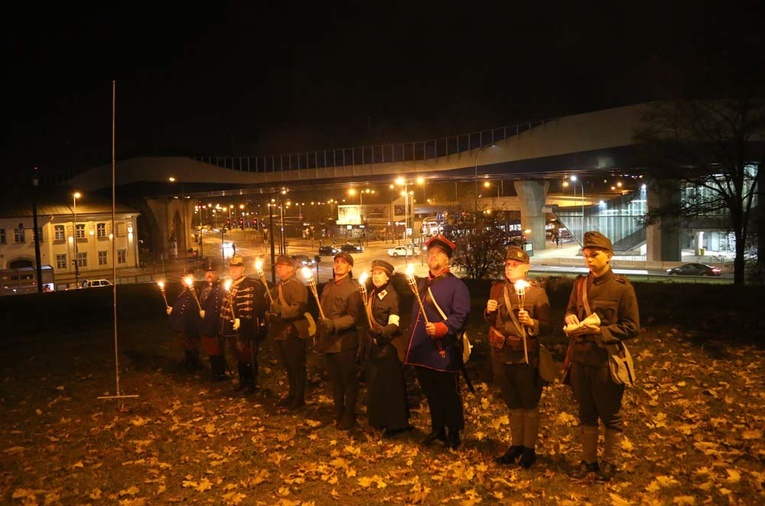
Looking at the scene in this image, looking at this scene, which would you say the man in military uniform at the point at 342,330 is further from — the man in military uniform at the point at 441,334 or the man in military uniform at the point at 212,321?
the man in military uniform at the point at 212,321

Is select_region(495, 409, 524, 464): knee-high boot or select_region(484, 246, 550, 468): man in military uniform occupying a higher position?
select_region(484, 246, 550, 468): man in military uniform

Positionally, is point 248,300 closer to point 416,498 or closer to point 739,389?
point 416,498

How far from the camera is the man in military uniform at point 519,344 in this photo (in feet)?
18.1

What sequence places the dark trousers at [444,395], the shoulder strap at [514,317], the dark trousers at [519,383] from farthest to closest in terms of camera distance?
1. the dark trousers at [444,395]
2. the dark trousers at [519,383]
3. the shoulder strap at [514,317]

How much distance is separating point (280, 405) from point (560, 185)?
262ft

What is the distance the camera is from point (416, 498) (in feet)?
17.4

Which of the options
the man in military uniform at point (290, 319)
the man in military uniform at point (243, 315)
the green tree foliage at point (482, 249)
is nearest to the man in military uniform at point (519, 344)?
the man in military uniform at point (290, 319)

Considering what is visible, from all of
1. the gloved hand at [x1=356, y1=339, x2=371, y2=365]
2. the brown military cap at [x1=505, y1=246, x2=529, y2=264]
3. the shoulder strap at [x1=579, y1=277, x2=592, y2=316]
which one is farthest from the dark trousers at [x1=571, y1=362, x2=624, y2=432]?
the gloved hand at [x1=356, y1=339, x2=371, y2=365]

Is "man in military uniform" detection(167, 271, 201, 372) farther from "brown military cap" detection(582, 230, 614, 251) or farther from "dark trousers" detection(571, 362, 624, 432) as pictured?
"brown military cap" detection(582, 230, 614, 251)

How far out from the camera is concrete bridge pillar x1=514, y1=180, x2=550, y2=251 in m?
66.8

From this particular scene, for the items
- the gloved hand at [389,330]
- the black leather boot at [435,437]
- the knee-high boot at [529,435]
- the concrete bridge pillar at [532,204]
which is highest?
the concrete bridge pillar at [532,204]

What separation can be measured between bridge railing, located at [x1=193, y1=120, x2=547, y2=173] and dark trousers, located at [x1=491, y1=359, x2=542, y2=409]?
52.8 m

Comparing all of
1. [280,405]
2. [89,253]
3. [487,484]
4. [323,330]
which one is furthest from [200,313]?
[89,253]

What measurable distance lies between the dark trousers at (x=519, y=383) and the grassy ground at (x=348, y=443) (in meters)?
0.40
